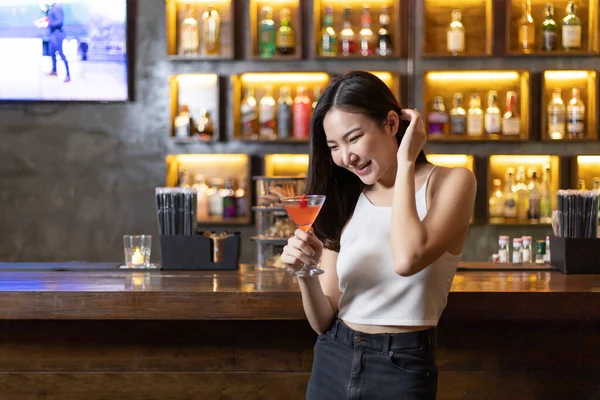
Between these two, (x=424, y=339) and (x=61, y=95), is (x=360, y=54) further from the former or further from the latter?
(x=424, y=339)

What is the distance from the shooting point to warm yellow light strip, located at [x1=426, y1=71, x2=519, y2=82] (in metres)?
4.16

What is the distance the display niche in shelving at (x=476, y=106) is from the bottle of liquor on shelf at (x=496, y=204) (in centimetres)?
28

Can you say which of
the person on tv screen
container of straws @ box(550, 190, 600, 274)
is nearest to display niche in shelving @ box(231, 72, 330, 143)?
the person on tv screen

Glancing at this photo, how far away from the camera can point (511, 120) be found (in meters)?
4.11

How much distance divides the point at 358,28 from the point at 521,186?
1250 mm

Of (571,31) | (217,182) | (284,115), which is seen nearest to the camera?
(571,31)

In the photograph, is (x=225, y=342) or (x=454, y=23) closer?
(x=225, y=342)

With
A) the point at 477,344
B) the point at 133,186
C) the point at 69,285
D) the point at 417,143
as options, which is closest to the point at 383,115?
the point at 417,143

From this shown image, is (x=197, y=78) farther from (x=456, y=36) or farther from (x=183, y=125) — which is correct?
(x=456, y=36)

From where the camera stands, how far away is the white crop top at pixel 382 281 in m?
1.52

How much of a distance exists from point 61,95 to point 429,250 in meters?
3.31

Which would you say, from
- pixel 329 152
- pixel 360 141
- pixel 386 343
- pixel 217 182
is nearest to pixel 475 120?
pixel 217 182

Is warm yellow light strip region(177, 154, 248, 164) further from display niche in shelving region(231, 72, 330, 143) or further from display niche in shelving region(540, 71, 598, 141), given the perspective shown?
display niche in shelving region(540, 71, 598, 141)

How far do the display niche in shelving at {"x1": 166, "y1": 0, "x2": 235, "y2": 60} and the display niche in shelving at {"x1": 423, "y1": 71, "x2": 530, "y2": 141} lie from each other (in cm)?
115
